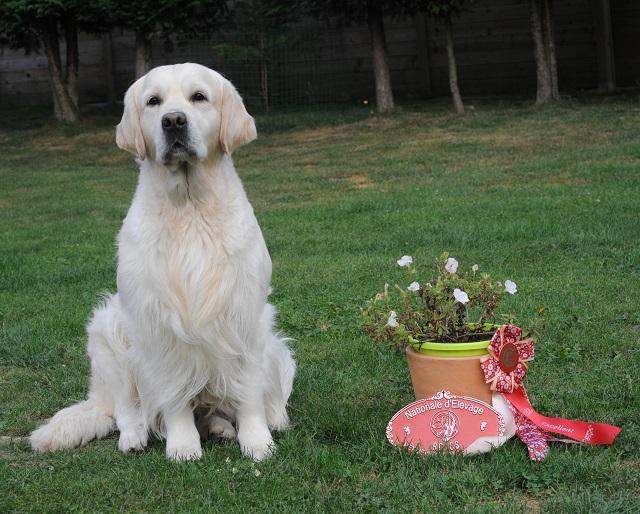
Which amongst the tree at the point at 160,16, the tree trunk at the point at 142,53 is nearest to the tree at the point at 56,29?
the tree at the point at 160,16

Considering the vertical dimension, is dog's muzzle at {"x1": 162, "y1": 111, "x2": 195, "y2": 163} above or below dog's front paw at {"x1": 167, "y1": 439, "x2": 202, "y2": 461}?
above

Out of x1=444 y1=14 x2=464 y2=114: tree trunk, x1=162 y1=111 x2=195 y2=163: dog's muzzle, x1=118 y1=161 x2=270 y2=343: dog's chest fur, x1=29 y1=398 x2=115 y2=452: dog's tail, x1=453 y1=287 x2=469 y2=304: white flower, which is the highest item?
x1=444 y1=14 x2=464 y2=114: tree trunk

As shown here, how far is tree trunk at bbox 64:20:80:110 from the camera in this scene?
16047 millimetres

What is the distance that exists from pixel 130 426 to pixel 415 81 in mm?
14938

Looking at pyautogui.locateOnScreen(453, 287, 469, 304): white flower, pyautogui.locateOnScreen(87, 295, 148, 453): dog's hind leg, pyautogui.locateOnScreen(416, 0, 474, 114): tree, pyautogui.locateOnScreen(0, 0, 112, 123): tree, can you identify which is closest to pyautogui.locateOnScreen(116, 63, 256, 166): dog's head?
pyautogui.locateOnScreen(87, 295, 148, 453): dog's hind leg

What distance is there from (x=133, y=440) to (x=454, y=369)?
1.25m

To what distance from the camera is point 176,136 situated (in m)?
3.37

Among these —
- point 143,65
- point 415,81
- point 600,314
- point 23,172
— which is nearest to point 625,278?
point 600,314

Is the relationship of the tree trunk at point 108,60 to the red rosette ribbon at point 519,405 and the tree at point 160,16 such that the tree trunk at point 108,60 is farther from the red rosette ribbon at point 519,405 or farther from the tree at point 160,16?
the red rosette ribbon at point 519,405

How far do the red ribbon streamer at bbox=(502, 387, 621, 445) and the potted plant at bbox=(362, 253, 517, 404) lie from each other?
11cm

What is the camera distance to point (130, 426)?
367 centimetres

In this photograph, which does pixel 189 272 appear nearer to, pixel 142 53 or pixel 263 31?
pixel 263 31

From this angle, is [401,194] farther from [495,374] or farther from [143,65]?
[143,65]

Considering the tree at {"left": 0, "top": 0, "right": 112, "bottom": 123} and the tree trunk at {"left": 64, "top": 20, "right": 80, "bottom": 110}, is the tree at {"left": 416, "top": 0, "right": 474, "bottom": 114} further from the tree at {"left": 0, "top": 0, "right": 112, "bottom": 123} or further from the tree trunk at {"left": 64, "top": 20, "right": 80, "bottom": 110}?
the tree trunk at {"left": 64, "top": 20, "right": 80, "bottom": 110}
